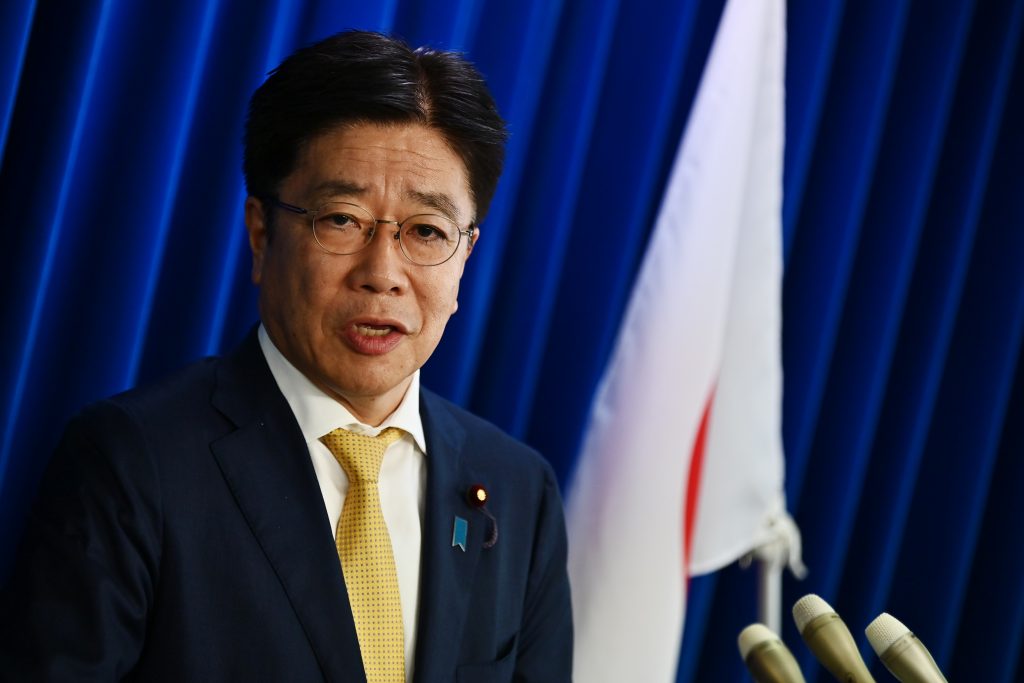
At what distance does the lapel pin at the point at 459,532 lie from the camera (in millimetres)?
1709

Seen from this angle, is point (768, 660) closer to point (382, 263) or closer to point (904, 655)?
point (904, 655)

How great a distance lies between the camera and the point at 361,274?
5.25ft

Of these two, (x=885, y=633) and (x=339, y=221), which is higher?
(x=339, y=221)

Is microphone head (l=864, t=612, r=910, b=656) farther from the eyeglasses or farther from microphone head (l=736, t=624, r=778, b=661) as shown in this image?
the eyeglasses

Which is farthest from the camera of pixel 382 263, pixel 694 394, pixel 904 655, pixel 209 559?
pixel 694 394

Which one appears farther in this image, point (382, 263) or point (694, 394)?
point (694, 394)

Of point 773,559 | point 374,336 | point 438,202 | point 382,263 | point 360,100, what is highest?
point 360,100

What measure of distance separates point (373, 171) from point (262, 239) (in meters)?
0.22

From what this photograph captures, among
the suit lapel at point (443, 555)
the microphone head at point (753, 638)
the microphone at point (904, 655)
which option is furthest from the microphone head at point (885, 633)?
the suit lapel at point (443, 555)

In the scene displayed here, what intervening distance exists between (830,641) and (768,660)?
0.07m

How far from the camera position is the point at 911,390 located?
283cm

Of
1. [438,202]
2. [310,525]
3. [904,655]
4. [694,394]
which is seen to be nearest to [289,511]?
[310,525]

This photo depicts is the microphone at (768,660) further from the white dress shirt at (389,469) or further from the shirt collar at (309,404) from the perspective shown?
the shirt collar at (309,404)

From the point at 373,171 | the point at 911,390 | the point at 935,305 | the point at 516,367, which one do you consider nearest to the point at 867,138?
the point at 935,305
